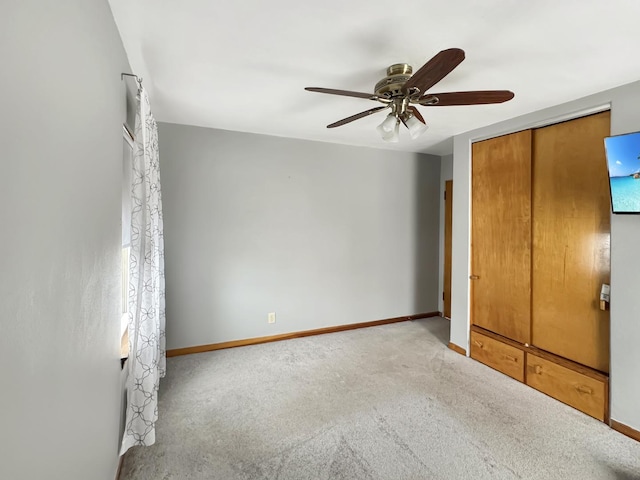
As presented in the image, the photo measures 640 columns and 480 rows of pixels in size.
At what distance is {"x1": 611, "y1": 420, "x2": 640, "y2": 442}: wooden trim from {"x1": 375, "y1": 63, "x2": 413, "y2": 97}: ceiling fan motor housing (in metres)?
2.61

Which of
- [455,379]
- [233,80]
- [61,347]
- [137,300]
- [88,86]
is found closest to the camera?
[61,347]

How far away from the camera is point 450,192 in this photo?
4.32 m

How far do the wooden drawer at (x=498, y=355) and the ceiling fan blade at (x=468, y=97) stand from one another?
2.18 meters

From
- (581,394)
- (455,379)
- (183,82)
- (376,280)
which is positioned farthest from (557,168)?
(183,82)

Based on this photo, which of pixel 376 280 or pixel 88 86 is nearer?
pixel 88 86

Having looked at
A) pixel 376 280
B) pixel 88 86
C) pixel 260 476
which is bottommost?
pixel 260 476

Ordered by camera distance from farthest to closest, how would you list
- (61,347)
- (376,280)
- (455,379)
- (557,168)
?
(376,280) → (455,379) → (557,168) → (61,347)

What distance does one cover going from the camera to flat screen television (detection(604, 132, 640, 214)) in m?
1.87

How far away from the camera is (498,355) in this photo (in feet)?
9.45

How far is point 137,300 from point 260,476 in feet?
3.96

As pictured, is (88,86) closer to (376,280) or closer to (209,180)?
(209,180)

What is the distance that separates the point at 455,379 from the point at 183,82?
320 centimetres

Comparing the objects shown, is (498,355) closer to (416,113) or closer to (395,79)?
(416,113)

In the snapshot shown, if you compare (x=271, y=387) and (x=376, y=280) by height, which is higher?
(x=376, y=280)
